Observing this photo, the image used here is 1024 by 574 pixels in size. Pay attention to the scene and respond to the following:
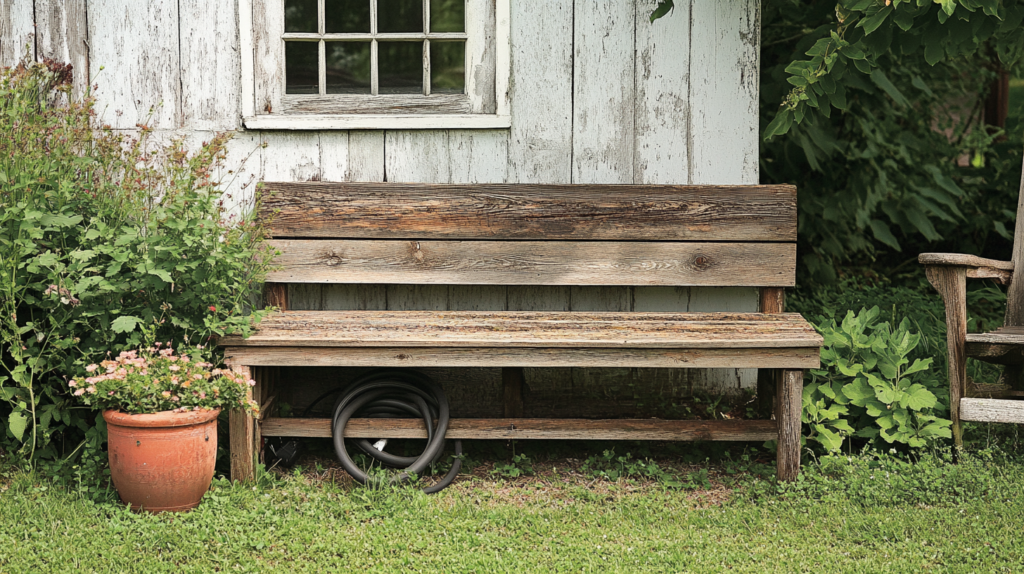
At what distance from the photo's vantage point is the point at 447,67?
402 cm

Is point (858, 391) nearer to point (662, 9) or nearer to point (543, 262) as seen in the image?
point (543, 262)

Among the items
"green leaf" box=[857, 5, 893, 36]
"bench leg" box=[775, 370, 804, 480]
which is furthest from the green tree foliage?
"bench leg" box=[775, 370, 804, 480]

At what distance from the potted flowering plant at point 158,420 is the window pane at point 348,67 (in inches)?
62.1

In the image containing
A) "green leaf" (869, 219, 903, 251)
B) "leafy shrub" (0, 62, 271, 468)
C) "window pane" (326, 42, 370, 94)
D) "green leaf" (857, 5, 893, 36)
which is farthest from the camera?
"green leaf" (869, 219, 903, 251)

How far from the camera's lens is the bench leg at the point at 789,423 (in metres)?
3.27

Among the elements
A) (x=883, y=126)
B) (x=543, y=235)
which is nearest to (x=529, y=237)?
(x=543, y=235)

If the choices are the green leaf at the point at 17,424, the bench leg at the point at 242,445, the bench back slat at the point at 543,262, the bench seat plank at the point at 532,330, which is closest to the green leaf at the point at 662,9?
the bench back slat at the point at 543,262

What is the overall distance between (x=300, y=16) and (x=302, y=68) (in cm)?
24

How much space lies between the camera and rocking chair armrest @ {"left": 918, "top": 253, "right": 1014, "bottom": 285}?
3428 mm

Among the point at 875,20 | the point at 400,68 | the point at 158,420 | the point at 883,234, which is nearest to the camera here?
the point at 158,420

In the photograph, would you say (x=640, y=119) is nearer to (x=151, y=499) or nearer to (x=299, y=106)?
(x=299, y=106)

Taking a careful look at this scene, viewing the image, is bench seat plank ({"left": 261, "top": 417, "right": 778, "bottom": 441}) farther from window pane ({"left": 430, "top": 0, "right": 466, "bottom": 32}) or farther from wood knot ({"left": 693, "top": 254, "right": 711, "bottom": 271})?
window pane ({"left": 430, "top": 0, "right": 466, "bottom": 32})

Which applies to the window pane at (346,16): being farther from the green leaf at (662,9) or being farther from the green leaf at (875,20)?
the green leaf at (875,20)

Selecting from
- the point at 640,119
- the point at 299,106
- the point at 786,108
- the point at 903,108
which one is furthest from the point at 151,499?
the point at 903,108
